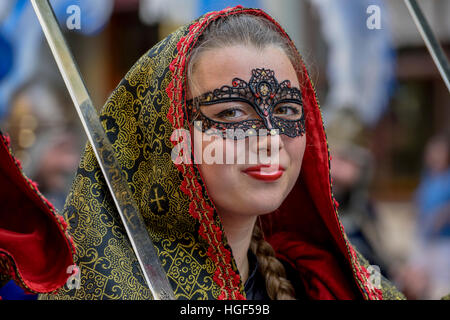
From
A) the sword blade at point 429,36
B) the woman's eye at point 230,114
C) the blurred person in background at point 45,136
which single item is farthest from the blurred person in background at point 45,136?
the sword blade at point 429,36

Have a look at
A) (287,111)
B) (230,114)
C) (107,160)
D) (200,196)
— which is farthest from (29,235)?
(287,111)

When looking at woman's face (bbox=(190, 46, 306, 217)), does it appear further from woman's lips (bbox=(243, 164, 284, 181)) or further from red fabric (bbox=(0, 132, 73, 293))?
red fabric (bbox=(0, 132, 73, 293))

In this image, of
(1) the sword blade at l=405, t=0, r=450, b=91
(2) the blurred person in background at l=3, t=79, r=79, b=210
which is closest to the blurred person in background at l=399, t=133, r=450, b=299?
(1) the sword blade at l=405, t=0, r=450, b=91

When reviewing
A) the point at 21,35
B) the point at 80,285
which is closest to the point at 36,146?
the point at 21,35

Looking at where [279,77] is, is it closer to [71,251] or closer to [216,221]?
[216,221]

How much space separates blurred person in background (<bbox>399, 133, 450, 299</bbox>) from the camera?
111 inches

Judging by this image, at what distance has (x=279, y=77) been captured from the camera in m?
1.18

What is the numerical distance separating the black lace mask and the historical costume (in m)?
0.04

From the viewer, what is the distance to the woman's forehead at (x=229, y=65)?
1.14 meters

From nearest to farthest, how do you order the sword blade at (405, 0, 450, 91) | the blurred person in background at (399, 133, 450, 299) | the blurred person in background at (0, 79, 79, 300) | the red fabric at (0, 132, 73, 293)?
1. the red fabric at (0, 132, 73, 293)
2. the sword blade at (405, 0, 450, 91)
3. the blurred person in background at (0, 79, 79, 300)
4. the blurred person in background at (399, 133, 450, 299)

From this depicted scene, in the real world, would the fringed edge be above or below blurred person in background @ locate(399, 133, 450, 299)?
above

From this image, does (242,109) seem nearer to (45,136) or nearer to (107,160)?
(107,160)

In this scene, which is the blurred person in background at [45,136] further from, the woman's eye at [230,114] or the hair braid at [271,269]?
the woman's eye at [230,114]

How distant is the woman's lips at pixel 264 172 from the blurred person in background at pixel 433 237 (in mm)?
1729
